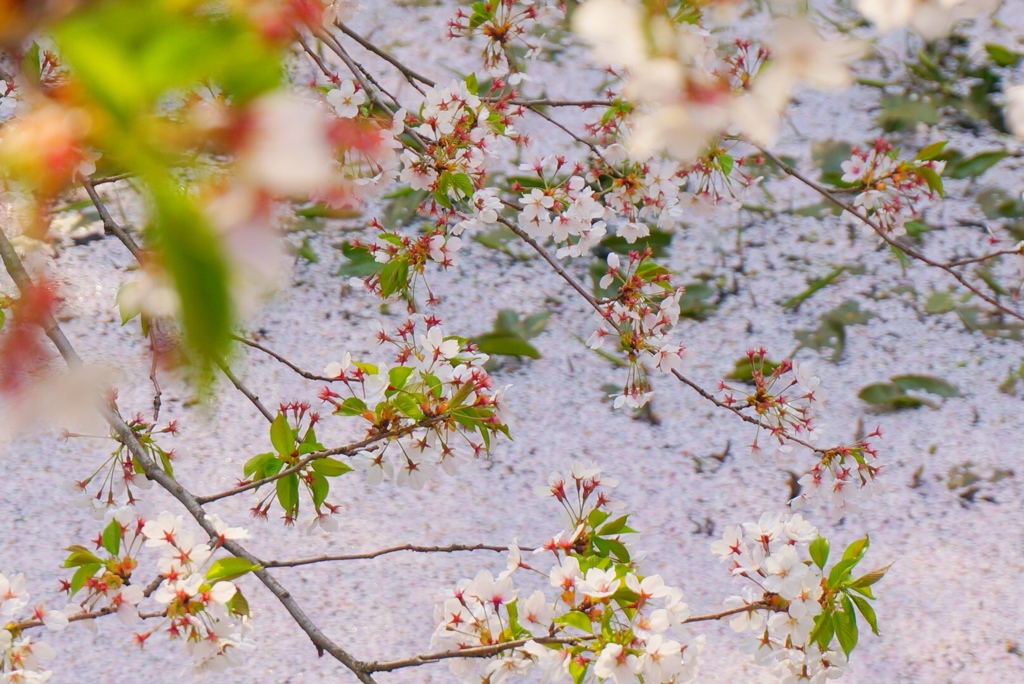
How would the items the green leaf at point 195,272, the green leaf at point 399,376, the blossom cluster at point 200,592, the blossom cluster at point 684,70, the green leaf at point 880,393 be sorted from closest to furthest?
the green leaf at point 195,272 → the blossom cluster at point 684,70 → the blossom cluster at point 200,592 → the green leaf at point 399,376 → the green leaf at point 880,393

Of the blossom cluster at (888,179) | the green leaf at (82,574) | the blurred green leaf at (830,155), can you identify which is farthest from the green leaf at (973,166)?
the green leaf at (82,574)

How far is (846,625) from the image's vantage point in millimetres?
659

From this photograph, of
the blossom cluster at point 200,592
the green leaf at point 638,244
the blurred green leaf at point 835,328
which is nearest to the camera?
the blossom cluster at point 200,592

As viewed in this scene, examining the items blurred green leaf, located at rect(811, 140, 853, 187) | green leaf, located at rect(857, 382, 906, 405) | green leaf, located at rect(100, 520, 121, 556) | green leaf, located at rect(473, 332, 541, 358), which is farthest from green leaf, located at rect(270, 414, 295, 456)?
blurred green leaf, located at rect(811, 140, 853, 187)

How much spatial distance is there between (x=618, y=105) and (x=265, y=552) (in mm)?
709

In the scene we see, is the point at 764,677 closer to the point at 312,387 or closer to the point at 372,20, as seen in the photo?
the point at 312,387

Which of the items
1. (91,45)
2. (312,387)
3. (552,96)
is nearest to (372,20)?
(552,96)

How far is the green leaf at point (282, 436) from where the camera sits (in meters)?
0.68

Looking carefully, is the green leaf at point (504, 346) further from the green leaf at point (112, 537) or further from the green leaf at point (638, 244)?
the green leaf at point (112, 537)

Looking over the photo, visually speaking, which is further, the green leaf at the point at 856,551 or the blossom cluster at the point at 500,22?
the blossom cluster at the point at 500,22

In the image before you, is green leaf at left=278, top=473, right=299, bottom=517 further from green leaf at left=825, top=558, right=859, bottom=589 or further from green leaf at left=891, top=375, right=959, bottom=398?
green leaf at left=891, top=375, right=959, bottom=398

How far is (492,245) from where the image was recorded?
5.73 ft

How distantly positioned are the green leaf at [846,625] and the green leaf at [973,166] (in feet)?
4.76

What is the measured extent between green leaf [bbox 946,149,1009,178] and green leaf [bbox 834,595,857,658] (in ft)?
4.76
